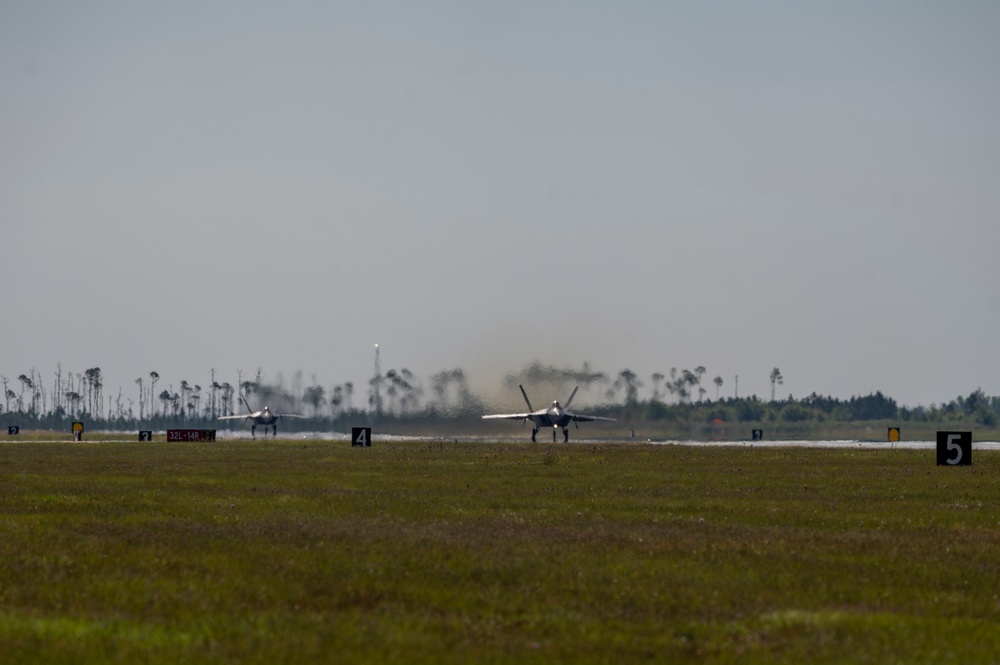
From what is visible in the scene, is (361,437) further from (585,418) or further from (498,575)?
(498,575)

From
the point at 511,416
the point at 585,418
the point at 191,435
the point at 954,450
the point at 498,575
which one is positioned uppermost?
the point at 498,575

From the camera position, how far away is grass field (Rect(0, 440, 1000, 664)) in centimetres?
1468

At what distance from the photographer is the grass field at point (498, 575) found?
48.2 feet

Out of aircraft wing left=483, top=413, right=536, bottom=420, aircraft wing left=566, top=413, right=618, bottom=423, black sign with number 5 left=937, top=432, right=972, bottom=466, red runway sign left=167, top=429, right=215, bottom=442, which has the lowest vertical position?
red runway sign left=167, top=429, right=215, bottom=442

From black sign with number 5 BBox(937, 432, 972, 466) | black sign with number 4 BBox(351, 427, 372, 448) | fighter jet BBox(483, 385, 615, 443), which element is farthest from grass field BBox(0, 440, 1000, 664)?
fighter jet BBox(483, 385, 615, 443)

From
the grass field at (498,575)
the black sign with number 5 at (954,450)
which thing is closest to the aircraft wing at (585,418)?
the black sign with number 5 at (954,450)

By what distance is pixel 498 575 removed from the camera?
20.0m

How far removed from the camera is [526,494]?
37812mm

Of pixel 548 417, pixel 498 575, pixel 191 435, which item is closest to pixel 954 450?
pixel 498 575

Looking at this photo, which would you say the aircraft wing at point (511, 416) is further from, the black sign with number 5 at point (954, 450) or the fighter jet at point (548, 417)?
the black sign with number 5 at point (954, 450)

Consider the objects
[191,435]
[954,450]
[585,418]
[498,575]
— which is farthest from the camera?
[585,418]

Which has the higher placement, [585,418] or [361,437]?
[361,437]

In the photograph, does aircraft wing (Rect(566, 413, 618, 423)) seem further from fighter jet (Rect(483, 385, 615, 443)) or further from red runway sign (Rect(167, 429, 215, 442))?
red runway sign (Rect(167, 429, 215, 442))

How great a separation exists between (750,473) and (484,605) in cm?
3520
